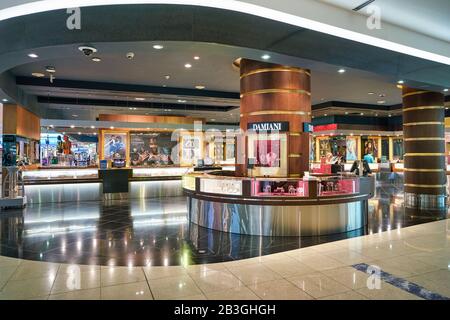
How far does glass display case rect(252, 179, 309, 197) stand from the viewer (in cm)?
555

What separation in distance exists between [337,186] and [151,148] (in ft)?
31.8

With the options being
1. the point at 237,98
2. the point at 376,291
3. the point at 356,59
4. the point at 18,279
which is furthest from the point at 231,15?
the point at 237,98

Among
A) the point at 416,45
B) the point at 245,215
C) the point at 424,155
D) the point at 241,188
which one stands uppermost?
the point at 416,45

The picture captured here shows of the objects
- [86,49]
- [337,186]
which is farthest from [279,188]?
[86,49]

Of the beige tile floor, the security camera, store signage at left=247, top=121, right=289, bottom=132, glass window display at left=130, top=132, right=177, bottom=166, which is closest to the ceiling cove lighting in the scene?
the security camera

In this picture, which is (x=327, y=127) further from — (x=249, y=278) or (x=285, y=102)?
(x=249, y=278)

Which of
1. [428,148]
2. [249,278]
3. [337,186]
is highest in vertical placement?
[428,148]

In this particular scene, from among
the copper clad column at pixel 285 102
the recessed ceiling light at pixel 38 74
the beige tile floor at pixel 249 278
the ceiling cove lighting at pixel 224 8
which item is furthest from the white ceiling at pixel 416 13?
the recessed ceiling light at pixel 38 74

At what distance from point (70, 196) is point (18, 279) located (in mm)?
6504

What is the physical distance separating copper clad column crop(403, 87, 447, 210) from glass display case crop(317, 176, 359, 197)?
3.72 m

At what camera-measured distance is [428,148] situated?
332 inches

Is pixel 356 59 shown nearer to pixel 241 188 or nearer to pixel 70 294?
pixel 241 188

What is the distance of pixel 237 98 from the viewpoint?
11.0 meters
